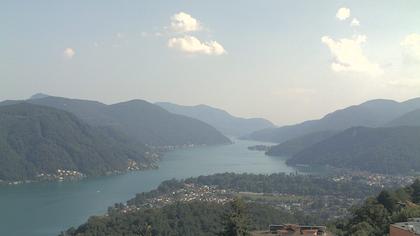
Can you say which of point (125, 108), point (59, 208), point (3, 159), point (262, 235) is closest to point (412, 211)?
point (262, 235)

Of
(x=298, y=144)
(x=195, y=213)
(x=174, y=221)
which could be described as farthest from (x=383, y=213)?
(x=298, y=144)

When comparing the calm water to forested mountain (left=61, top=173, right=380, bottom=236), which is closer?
forested mountain (left=61, top=173, right=380, bottom=236)

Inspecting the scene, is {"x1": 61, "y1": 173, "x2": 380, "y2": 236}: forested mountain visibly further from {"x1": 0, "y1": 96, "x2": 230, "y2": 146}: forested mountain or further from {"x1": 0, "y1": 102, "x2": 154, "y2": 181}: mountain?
{"x1": 0, "y1": 96, "x2": 230, "y2": 146}: forested mountain

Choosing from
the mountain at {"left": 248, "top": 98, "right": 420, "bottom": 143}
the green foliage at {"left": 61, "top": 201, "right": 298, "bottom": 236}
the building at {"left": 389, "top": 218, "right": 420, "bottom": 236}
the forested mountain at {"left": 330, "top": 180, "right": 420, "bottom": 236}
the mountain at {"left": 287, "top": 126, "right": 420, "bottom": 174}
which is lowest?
the green foliage at {"left": 61, "top": 201, "right": 298, "bottom": 236}

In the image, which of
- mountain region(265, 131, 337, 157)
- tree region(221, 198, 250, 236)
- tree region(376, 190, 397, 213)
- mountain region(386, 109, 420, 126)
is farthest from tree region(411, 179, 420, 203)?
mountain region(265, 131, 337, 157)

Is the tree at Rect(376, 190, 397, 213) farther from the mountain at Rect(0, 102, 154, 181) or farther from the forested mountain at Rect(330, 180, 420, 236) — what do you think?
the mountain at Rect(0, 102, 154, 181)

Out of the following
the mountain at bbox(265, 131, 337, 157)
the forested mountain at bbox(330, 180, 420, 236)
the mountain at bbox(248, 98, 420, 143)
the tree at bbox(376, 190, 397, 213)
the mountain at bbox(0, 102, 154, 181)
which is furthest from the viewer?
the mountain at bbox(248, 98, 420, 143)

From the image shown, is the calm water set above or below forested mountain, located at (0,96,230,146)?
below

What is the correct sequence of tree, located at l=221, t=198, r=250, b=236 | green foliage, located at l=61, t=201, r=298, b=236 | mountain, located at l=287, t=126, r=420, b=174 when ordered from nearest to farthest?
1. tree, located at l=221, t=198, r=250, b=236
2. green foliage, located at l=61, t=201, r=298, b=236
3. mountain, located at l=287, t=126, r=420, b=174

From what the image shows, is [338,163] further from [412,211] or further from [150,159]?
[412,211]
